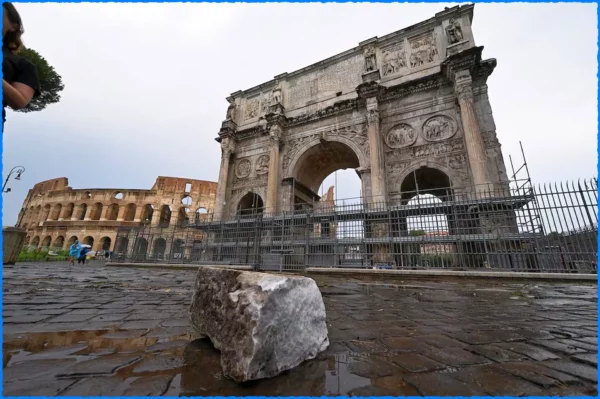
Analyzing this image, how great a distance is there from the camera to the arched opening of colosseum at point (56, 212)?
105ft

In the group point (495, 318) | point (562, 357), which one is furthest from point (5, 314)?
point (495, 318)

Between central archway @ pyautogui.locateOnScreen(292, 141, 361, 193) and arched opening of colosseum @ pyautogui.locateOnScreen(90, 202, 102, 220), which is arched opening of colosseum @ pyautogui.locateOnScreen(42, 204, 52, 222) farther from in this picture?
central archway @ pyautogui.locateOnScreen(292, 141, 361, 193)

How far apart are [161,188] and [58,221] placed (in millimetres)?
12601

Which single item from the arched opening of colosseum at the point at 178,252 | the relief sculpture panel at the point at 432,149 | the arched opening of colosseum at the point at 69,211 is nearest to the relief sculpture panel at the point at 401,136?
the relief sculpture panel at the point at 432,149

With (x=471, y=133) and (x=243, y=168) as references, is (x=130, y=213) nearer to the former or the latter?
(x=243, y=168)

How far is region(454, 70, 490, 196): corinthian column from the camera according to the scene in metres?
9.26

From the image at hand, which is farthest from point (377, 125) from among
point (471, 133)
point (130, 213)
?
point (130, 213)

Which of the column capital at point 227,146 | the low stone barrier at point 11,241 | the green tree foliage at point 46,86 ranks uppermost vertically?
the green tree foliage at point 46,86

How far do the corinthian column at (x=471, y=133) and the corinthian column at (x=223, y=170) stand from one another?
12.4 metres

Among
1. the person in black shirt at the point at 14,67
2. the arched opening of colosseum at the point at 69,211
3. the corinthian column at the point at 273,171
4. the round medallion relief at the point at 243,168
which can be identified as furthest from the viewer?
the arched opening of colosseum at the point at 69,211

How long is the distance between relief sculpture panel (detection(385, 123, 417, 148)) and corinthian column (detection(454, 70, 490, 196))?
2.12 meters

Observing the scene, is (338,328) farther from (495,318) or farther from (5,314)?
(5,314)

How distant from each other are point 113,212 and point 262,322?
37729 millimetres

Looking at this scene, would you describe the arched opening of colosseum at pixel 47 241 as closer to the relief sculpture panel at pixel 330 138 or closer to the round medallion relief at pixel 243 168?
the round medallion relief at pixel 243 168
